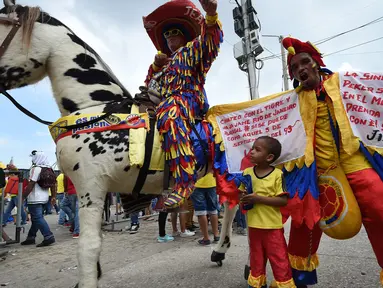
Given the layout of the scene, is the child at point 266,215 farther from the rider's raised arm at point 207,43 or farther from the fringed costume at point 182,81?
the rider's raised arm at point 207,43

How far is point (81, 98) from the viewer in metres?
2.51

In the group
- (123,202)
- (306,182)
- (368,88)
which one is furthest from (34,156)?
(368,88)

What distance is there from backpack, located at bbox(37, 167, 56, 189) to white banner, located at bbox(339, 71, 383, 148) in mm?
5634

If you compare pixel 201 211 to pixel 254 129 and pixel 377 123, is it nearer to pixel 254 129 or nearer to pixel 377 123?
pixel 254 129

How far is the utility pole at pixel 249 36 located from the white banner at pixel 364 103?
955 cm

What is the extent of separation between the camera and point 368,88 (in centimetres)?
220

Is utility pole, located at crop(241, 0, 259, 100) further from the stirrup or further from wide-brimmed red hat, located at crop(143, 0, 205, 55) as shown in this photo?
the stirrup

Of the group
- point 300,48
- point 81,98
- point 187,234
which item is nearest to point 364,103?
point 300,48

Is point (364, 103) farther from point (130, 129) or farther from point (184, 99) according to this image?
point (130, 129)

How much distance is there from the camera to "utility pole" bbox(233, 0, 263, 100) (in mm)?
11812

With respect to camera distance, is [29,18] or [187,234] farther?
[187,234]

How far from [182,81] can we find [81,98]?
34.3 inches

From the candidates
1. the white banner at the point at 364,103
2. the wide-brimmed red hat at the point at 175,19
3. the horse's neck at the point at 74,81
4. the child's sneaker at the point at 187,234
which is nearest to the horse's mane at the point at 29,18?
the horse's neck at the point at 74,81

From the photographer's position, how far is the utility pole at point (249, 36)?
38.8ft
